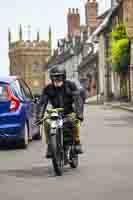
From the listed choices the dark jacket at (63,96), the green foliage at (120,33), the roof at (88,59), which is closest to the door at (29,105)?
the dark jacket at (63,96)

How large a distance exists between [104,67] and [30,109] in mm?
67513

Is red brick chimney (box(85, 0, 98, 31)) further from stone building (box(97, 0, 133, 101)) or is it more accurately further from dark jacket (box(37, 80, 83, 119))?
dark jacket (box(37, 80, 83, 119))

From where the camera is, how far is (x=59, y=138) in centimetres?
1155

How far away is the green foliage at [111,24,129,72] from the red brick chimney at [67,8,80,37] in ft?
178

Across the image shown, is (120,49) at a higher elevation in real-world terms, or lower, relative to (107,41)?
lower

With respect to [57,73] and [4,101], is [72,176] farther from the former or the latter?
[4,101]

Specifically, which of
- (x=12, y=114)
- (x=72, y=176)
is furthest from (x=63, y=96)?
(x=12, y=114)

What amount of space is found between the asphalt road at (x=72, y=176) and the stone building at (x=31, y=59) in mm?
171861

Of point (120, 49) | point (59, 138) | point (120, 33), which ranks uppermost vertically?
point (120, 33)

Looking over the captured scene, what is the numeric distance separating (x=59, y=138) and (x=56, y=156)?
1.14 ft

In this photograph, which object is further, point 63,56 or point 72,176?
point 63,56

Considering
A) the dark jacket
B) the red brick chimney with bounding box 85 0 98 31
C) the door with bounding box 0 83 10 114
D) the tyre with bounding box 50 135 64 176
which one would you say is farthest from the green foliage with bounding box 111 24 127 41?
the tyre with bounding box 50 135 64 176

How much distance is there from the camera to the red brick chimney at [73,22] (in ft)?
397

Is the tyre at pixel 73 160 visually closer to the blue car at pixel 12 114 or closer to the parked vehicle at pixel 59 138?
the parked vehicle at pixel 59 138
